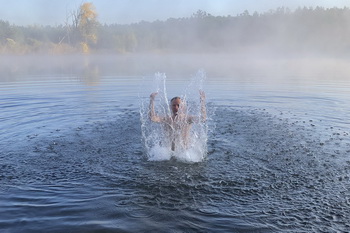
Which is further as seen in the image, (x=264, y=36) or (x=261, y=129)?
(x=264, y=36)

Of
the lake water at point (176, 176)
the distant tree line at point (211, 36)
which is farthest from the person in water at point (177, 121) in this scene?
the distant tree line at point (211, 36)

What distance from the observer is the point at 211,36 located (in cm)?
9150

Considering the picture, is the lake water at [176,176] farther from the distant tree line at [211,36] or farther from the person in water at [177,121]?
the distant tree line at [211,36]

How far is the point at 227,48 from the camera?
84.1 metres

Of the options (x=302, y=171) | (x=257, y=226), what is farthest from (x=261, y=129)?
(x=257, y=226)

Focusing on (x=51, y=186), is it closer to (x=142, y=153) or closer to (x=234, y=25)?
(x=142, y=153)

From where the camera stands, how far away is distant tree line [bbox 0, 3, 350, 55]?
77.9 metres

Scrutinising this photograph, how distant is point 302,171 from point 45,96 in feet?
46.0

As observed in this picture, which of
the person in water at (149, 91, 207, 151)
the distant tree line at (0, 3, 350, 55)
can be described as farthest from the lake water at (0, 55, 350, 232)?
the distant tree line at (0, 3, 350, 55)

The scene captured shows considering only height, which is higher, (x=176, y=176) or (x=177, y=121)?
(x=177, y=121)

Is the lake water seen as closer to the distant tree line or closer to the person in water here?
the person in water

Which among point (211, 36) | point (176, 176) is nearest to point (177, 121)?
point (176, 176)

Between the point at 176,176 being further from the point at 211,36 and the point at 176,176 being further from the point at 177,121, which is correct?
the point at 211,36

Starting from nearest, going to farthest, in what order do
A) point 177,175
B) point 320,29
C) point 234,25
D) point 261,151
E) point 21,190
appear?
point 21,190, point 177,175, point 261,151, point 320,29, point 234,25
